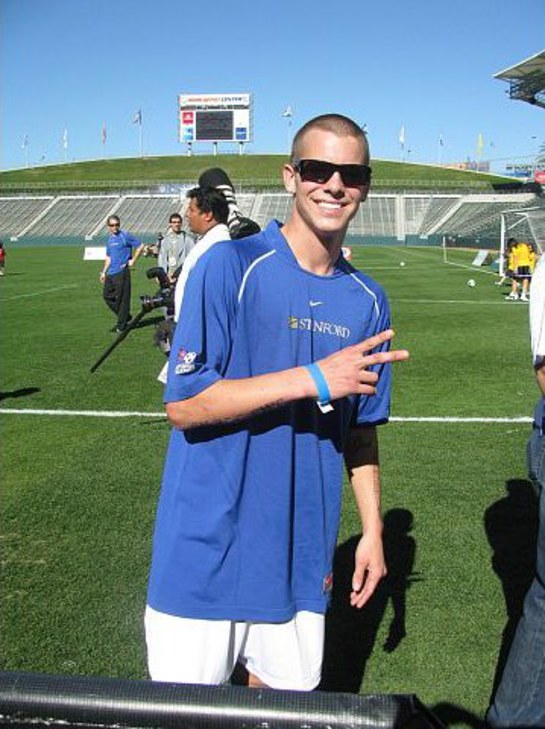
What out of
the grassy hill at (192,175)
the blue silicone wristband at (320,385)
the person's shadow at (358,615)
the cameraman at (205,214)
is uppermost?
the grassy hill at (192,175)

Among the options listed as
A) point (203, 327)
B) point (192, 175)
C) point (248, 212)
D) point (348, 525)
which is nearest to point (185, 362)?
point (203, 327)

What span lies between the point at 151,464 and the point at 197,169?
332 feet

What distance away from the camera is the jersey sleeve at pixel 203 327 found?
2037 millimetres

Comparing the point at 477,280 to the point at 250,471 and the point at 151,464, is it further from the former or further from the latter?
the point at 250,471

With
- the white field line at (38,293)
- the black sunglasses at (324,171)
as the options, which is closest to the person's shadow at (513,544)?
the black sunglasses at (324,171)

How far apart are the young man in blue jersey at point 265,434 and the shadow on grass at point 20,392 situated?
24.8ft

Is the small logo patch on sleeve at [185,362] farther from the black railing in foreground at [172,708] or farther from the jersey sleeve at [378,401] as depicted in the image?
the black railing in foreground at [172,708]

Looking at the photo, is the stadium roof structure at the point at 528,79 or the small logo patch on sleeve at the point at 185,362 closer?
the small logo patch on sleeve at the point at 185,362

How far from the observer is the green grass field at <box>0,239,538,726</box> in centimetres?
372

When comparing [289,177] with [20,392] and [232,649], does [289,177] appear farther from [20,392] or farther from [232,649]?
[20,392]

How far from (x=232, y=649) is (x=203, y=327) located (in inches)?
36.1

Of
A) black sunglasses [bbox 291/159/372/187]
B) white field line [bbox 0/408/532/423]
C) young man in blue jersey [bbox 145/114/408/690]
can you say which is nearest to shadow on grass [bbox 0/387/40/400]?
white field line [bbox 0/408/532/423]

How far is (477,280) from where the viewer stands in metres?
28.0

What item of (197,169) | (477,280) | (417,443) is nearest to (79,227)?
(197,169)
